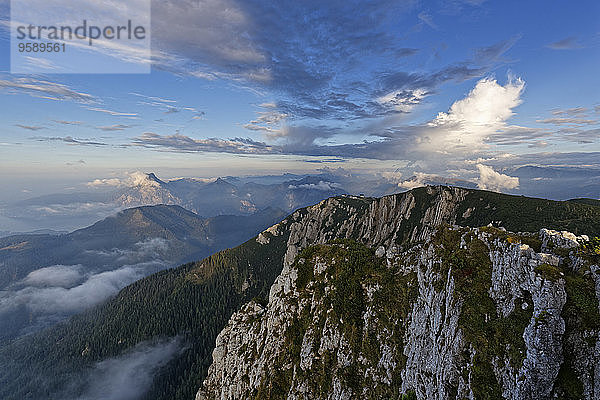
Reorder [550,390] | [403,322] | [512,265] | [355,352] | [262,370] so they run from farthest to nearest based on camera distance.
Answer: [262,370], [355,352], [403,322], [512,265], [550,390]

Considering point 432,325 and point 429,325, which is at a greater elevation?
point 432,325

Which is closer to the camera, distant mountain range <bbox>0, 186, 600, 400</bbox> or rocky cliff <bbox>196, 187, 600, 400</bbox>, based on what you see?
rocky cliff <bbox>196, 187, 600, 400</bbox>

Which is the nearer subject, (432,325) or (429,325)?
(432,325)

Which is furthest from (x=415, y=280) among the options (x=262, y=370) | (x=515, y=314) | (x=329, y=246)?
(x=262, y=370)

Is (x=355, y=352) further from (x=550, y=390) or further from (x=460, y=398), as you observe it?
(x=550, y=390)

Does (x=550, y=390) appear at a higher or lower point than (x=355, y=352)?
higher

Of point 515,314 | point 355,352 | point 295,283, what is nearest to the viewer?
point 515,314

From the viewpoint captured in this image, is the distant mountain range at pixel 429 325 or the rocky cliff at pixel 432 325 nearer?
the rocky cliff at pixel 432 325

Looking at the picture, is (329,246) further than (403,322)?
Yes
